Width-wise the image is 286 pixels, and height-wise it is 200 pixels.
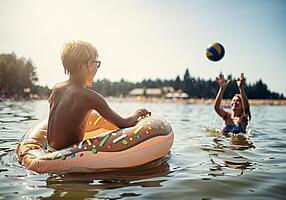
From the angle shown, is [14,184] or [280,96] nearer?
[14,184]

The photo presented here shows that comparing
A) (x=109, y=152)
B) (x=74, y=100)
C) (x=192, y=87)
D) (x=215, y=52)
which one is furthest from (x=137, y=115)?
(x=192, y=87)

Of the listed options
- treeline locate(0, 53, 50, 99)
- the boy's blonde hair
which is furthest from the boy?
treeline locate(0, 53, 50, 99)

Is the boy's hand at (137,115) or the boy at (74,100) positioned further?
the boy's hand at (137,115)

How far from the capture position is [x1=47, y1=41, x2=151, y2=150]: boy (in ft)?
11.5

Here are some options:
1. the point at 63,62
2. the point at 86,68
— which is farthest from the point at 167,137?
the point at 63,62

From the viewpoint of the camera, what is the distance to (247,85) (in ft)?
299

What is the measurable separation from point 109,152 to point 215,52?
5.77 meters

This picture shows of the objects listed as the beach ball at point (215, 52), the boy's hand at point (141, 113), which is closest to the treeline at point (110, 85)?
the beach ball at point (215, 52)

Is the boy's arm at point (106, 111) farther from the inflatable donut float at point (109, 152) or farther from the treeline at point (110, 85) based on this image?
the treeline at point (110, 85)

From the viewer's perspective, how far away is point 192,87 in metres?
98.2

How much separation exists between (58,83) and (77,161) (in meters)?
0.95

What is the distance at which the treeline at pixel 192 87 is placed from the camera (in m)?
89.7

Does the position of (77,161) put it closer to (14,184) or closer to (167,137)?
(14,184)

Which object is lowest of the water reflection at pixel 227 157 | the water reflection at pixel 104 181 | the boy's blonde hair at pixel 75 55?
the water reflection at pixel 227 157
